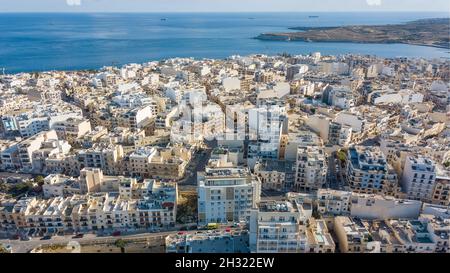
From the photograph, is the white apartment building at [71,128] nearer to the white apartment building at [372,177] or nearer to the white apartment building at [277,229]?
the white apartment building at [277,229]

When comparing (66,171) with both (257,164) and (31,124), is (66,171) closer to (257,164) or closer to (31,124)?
(31,124)

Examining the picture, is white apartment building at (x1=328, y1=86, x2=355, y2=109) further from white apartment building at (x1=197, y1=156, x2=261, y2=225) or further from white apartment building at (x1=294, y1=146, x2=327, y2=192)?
white apartment building at (x1=197, y1=156, x2=261, y2=225)

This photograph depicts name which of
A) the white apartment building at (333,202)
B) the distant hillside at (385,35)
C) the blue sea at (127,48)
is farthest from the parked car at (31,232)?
the distant hillside at (385,35)

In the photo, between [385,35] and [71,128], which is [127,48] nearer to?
[71,128]

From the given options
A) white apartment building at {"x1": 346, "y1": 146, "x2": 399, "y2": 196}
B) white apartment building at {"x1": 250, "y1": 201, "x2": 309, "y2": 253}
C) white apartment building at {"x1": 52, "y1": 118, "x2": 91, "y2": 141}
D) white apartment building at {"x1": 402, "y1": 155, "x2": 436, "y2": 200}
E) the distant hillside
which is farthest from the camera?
the distant hillside

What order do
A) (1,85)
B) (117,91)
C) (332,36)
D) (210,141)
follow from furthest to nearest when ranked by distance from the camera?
1. (332,36)
2. (1,85)
3. (117,91)
4. (210,141)

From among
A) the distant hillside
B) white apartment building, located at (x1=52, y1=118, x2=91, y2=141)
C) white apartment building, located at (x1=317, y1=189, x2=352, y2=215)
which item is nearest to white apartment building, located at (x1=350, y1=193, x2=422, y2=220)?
white apartment building, located at (x1=317, y1=189, x2=352, y2=215)
